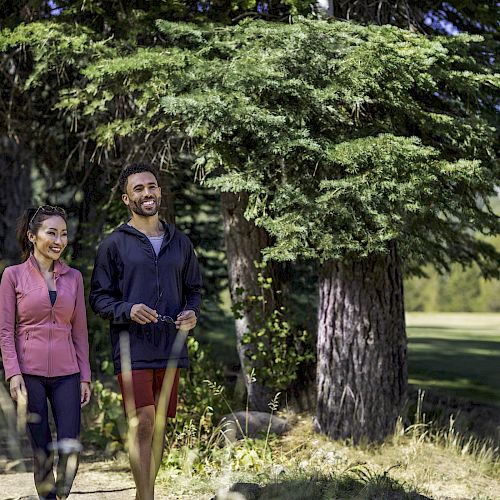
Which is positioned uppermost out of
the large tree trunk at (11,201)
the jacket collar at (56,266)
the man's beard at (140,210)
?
the large tree trunk at (11,201)

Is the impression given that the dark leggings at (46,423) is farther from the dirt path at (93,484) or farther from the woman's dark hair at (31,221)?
the dirt path at (93,484)

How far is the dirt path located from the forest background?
524 millimetres

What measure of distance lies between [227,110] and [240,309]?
2.67 meters

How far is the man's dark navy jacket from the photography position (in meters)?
4.53

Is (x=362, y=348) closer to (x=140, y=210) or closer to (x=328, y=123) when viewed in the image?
(x=328, y=123)

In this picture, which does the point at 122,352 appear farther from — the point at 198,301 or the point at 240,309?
the point at 240,309

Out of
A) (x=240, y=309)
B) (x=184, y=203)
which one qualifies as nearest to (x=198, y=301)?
(x=240, y=309)

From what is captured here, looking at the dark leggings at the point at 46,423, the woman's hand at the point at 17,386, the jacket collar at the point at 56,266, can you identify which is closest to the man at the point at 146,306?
the jacket collar at the point at 56,266

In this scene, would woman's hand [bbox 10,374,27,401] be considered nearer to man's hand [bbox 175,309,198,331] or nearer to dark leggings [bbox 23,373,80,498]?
dark leggings [bbox 23,373,80,498]

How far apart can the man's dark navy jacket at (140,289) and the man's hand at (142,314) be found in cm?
11

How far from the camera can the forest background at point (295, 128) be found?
6203mm

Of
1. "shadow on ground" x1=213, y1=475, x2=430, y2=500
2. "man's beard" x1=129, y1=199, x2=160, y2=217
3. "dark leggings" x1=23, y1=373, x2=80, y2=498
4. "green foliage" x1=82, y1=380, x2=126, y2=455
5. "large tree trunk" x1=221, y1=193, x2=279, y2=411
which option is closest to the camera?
"dark leggings" x1=23, y1=373, x2=80, y2=498

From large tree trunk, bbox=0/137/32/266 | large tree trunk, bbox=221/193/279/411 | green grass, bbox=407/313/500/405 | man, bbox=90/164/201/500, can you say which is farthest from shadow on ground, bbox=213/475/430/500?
large tree trunk, bbox=0/137/32/266

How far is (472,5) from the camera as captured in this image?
24.5 feet
